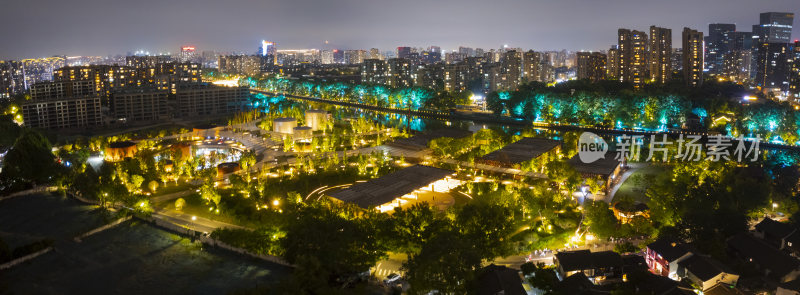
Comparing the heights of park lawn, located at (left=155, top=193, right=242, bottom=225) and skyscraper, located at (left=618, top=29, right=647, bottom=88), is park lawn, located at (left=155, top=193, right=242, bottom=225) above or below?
below

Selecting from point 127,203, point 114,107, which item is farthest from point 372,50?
point 127,203

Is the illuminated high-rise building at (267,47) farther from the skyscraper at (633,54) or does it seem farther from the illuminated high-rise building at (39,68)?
the skyscraper at (633,54)

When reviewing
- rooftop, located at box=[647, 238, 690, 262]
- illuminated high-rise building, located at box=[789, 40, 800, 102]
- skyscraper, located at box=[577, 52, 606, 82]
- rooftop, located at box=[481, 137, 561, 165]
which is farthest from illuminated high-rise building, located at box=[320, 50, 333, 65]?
rooftop, located at box=[647, 238, 690, 262]

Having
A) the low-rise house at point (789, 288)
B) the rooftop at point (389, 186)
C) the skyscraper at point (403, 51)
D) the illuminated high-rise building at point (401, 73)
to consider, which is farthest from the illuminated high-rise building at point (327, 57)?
the low-rise house at point (789, 288)

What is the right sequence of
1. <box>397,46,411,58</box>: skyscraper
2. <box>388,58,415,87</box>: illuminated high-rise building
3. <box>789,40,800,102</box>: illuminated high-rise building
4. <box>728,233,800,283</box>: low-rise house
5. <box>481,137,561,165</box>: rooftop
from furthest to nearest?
1. <box>397,46,411,58</box>: skyscraper
2. <box>388,58,415,87</box>: illuminated high-rise building
3. <box>789,40,800,102</box>: illuminated high-rise building
4. <box>481,137,561,165</box>: rooftop
5. <box>728,233,800,283</box>: low-rise house

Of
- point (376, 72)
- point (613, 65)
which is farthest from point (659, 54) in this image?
point (376, 72)

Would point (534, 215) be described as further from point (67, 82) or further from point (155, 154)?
point (67, 82)

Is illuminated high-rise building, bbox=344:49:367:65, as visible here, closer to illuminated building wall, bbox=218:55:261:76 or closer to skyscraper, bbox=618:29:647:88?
illuminated building wall, bbox=218:55:261:76
